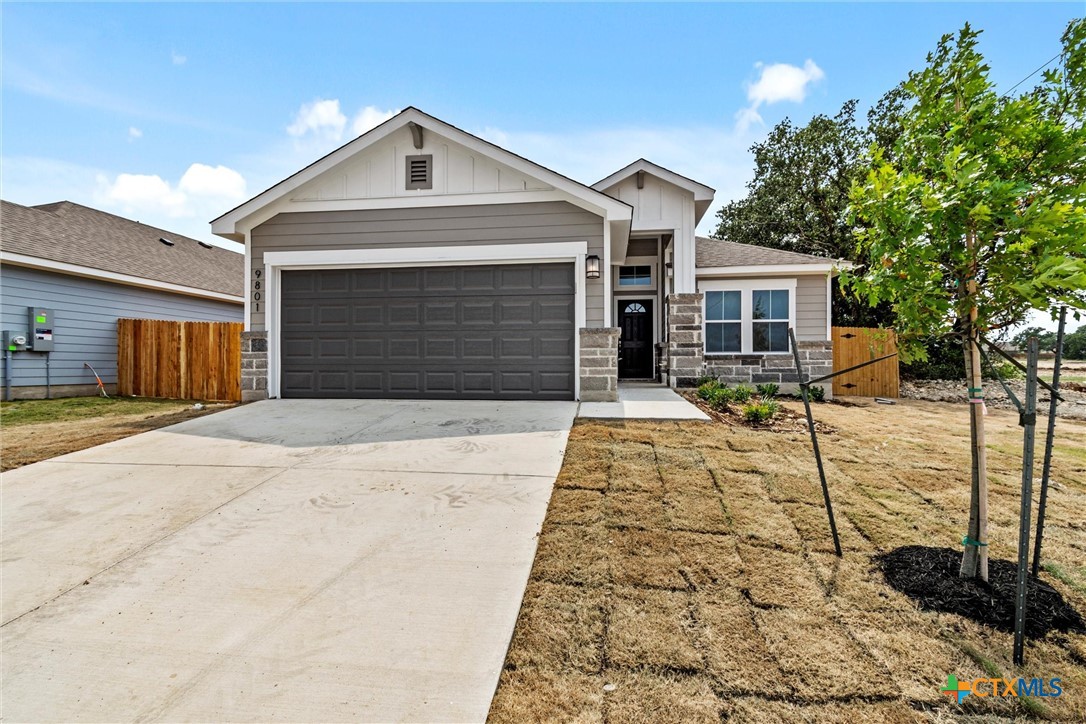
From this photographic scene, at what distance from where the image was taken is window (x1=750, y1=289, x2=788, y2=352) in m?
10.3

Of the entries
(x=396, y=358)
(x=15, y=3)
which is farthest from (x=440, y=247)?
(x=15, y=3)

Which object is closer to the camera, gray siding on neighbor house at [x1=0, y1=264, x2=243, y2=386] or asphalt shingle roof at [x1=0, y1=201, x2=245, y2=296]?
gray siding on neighbor house at [x1=0, y1=264, x2=243, y2=386]

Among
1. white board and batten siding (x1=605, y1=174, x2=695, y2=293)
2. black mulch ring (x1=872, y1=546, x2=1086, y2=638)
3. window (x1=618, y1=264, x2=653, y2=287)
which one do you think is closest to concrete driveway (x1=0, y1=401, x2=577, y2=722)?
black mulch ring (x1=872, y1=546, x2=1086, y2=638)

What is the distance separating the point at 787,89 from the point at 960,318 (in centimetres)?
1739

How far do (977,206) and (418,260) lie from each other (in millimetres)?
6756

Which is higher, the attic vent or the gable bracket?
the gable bracket

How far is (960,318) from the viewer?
2527 mm

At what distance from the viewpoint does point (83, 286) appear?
1062 centimetres

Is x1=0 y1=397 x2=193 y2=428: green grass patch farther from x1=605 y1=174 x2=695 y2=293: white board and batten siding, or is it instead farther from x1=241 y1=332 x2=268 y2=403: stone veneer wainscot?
x1=605 y1=174 x2=695 y2=293: white board and batten siding

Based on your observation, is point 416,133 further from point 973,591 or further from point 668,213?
point 973,591

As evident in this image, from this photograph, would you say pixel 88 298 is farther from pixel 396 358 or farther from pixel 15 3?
pixel 396 358

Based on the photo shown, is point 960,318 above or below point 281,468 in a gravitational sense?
above

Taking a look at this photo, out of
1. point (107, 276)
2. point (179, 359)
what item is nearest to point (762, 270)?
point (179, 359)

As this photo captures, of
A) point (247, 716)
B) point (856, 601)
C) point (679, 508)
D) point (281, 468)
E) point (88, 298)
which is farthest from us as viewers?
point (88, 298)
